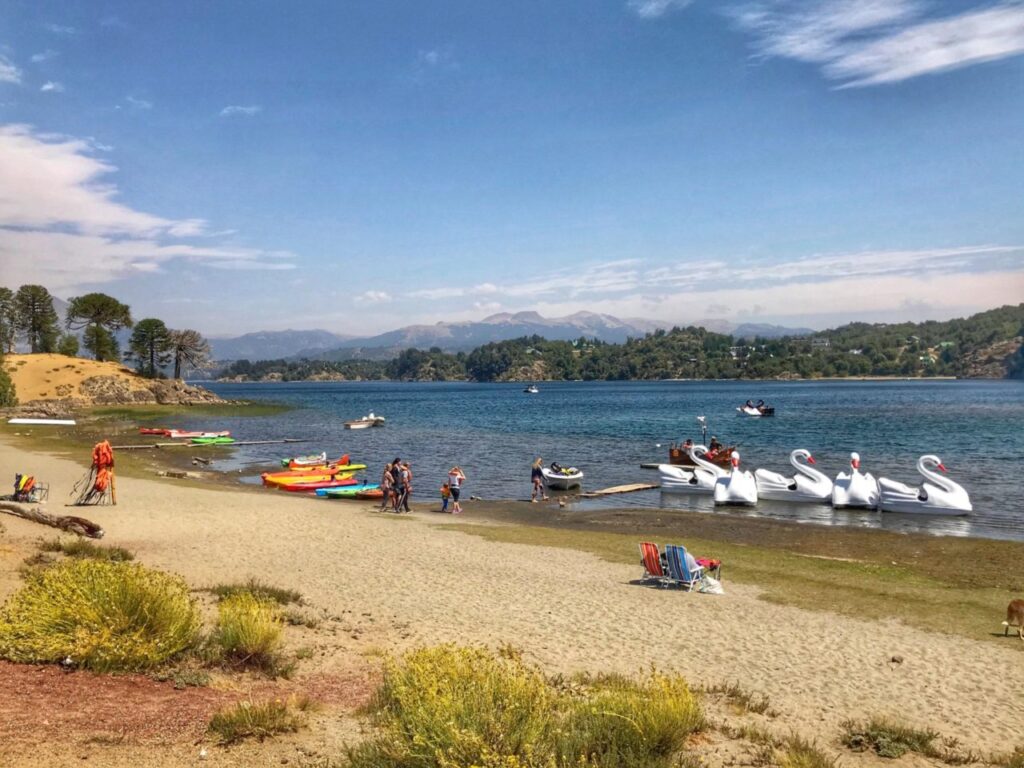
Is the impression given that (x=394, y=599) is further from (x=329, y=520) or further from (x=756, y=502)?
(x=756, y=502)

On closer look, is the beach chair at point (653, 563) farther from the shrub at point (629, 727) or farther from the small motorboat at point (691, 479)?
the small motorboat at point (691, 479)

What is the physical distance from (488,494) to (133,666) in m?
24.2

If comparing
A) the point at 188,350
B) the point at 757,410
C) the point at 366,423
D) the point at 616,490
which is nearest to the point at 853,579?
the point at 616,490

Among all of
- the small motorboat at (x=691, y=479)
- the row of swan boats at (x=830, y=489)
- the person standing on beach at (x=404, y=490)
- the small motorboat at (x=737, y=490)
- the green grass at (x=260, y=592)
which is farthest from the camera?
the small motorboat at (x=691, y=479)

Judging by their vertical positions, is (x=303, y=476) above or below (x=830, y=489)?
below

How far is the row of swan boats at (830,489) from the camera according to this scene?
2614 cm

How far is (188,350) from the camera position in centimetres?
13062

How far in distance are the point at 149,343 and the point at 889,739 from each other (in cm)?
13028

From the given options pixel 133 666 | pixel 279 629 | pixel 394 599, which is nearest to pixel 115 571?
pixel 133 666

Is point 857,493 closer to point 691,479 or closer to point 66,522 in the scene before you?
point 691,479

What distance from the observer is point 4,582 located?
1167 cm

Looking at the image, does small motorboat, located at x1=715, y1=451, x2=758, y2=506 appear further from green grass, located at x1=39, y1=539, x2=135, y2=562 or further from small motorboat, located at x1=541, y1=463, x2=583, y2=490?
green grass, located at x1=39, y1=539, x2=135, y2=562

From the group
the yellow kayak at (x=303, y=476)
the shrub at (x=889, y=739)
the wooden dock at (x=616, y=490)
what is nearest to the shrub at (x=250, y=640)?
the shrub at (x=889, y=739)

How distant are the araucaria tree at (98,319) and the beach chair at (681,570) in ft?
403
